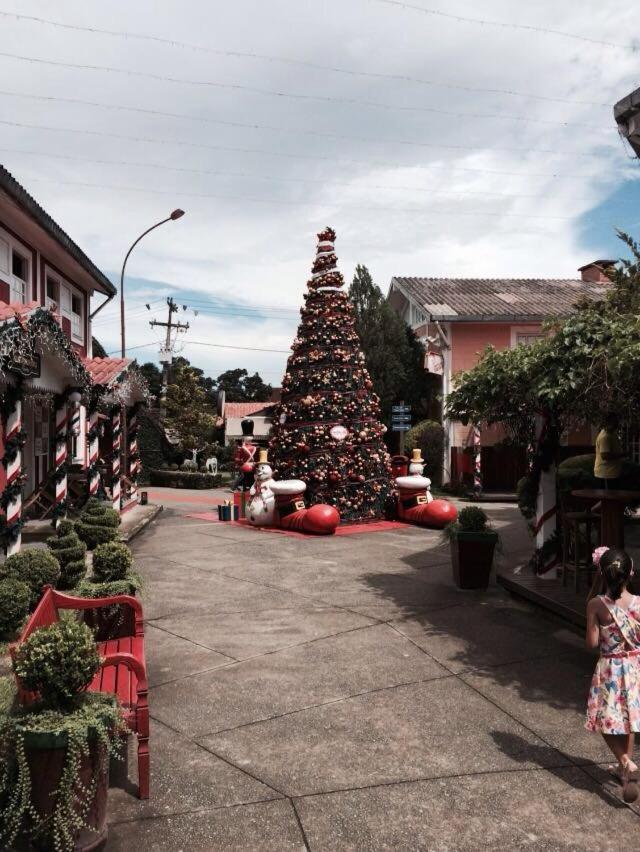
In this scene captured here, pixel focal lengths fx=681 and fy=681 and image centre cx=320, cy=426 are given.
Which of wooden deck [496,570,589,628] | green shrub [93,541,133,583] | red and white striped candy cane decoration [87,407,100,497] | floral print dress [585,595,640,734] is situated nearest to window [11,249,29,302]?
red and white striped candy cane decoration [87,407,100,497]

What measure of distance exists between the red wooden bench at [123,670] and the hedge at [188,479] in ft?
77.8

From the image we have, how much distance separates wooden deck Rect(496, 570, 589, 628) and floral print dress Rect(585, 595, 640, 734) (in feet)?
8.88

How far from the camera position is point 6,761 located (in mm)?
3172

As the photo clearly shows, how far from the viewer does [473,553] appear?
341 inches

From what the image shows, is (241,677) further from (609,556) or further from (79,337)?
(79,337)

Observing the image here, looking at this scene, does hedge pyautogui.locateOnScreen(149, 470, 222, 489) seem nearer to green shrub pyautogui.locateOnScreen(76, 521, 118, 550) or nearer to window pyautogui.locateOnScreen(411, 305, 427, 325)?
window pyautogui.locateOnScreen(411, 305, 427, 325)

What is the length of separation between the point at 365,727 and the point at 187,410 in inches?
1124

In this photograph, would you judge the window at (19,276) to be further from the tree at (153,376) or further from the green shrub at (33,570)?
the tree at (153,376)

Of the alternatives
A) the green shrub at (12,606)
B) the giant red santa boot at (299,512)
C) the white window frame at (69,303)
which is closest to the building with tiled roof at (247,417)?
the white window frame at (69,303)

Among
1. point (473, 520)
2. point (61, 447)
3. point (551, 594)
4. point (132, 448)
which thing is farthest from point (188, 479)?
point (551, 594)

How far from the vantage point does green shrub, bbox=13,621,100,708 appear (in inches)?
132

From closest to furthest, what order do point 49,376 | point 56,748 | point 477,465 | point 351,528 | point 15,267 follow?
point 56,748 < point 49,376 < point 15,267 < point 351,528 < point 477,465

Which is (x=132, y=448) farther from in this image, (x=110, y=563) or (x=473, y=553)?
(x=110, y=563)

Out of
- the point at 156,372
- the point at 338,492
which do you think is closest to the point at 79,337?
the point at 338,492
